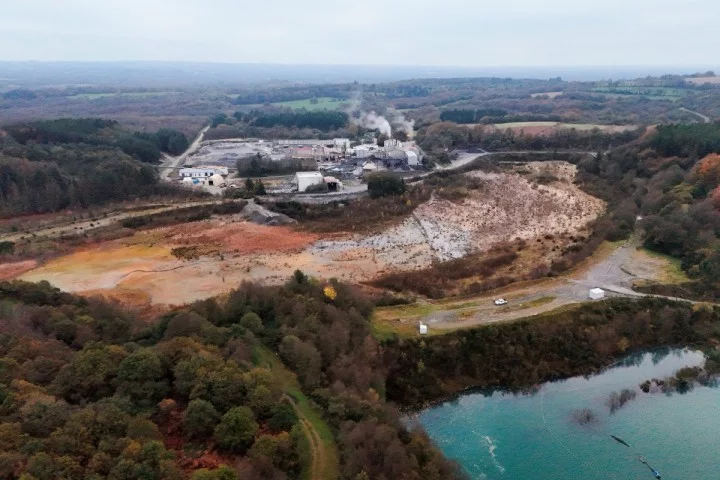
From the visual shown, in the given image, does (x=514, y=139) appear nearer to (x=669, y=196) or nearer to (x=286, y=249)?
(x=669, y=196)

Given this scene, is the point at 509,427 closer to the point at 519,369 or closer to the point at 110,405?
the point at 519,369

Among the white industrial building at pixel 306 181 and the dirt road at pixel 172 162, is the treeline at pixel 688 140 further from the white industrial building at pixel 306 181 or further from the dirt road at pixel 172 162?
the dirt road at pixel 172 162

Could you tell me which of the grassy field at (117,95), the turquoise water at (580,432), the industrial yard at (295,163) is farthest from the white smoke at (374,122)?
the grassy field at (117,95)

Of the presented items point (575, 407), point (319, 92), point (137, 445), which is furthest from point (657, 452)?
point (319, 92)

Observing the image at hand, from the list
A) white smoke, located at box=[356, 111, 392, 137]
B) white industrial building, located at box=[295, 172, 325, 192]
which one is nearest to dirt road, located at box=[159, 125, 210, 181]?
white industrial building, located at box=[295, 172, 325, 192]

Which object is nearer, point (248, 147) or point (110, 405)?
point (110, 405)

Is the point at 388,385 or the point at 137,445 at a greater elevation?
the point at 137,445

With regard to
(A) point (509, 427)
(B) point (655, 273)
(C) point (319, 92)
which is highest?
(C) point (319, 92)
